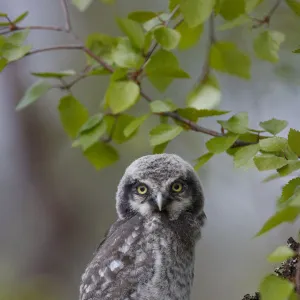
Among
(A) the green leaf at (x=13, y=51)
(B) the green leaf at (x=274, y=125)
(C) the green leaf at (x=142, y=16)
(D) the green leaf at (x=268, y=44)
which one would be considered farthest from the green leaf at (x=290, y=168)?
(A) the green leaf at (x=13, y=51)

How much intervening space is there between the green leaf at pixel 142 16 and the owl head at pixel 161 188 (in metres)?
0.52

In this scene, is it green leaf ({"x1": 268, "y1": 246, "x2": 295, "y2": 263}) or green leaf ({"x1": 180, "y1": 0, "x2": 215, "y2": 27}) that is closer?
green leaf ({"x1": 268, "y1": 246, "x2": 295, "y2": 263})

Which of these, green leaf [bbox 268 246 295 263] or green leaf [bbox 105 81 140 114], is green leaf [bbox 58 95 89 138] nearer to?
green leaf [bbox 105 81 140 114]

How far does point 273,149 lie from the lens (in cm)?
168

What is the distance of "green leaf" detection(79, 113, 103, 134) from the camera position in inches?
83.4

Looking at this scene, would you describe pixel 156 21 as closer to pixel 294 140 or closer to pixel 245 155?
pixel 245 155

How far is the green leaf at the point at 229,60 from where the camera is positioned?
2.16m

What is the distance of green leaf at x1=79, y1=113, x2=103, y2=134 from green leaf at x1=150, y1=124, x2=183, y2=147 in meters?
0.27

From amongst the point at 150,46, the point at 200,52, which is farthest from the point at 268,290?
the point at 200,52

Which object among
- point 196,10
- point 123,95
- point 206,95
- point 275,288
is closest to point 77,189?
point 206,95

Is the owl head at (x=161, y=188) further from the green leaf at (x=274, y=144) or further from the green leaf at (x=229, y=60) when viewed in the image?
the green leaf at (x=274, y=144)

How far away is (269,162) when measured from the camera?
5.20 ft

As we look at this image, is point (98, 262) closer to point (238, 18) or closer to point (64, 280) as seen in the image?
point (238, 18)

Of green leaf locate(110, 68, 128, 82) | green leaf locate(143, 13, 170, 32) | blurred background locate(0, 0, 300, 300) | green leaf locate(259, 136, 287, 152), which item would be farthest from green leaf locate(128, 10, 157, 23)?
blurred background locate(0, 0, 300, 300)
